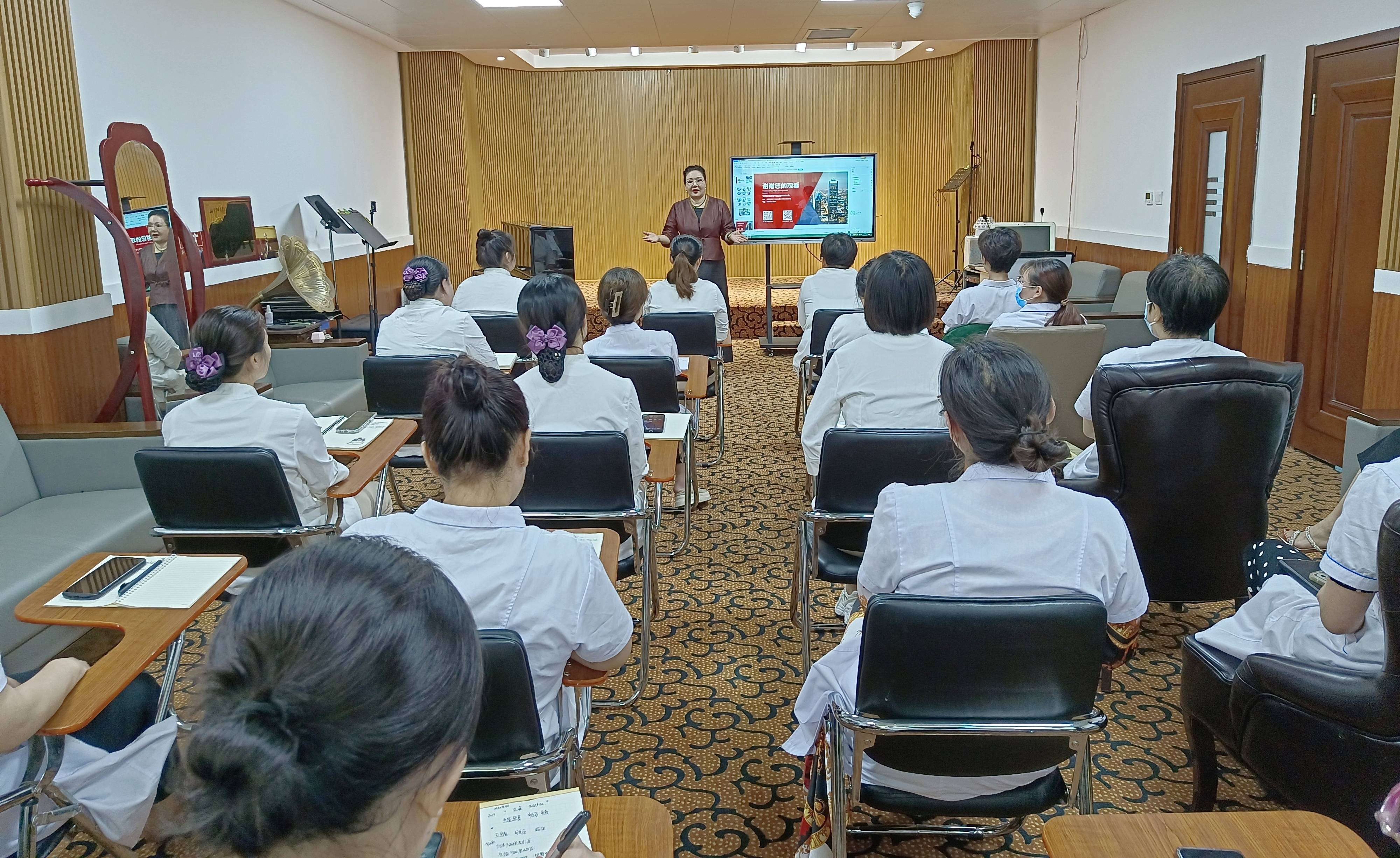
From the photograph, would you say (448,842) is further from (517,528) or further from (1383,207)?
(1383,207)

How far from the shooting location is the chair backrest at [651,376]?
404 cm

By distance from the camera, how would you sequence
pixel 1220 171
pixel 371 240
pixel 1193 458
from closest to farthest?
pixel 1193 458, pixel 1220 171, pixel 371 240

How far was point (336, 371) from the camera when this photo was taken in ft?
19.7

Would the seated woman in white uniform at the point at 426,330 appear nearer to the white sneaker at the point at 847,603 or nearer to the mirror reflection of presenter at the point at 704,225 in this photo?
the white sneaker at the point at 847,603

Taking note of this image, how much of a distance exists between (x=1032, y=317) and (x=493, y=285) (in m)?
3.27

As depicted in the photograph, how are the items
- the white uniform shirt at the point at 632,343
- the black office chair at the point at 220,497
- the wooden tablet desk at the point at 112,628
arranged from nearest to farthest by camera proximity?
the wooden tablet desk at the point at 112,628, the black office chair at the point at 220,497, the white uniform shirt at the point at 632,343

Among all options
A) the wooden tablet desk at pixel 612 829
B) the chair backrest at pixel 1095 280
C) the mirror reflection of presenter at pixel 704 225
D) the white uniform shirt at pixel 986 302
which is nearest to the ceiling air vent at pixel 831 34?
the mirror reflection of presenter at pixel 704 225

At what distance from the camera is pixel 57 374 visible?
4.30m

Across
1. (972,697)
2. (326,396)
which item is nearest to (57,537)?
(326,396)

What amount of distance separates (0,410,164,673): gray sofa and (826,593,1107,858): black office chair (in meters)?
2.65

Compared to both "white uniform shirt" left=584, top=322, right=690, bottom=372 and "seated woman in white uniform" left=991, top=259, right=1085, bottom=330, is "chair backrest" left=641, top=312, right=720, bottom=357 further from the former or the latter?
"seated woman in white uniform" left=991, top=259, right=1085, bottom=330

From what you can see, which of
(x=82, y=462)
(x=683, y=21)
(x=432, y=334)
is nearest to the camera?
(x=82, y=462)

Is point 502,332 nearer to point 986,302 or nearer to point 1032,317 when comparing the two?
point 986,302

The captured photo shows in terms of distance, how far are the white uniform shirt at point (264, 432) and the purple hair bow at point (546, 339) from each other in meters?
0.70
